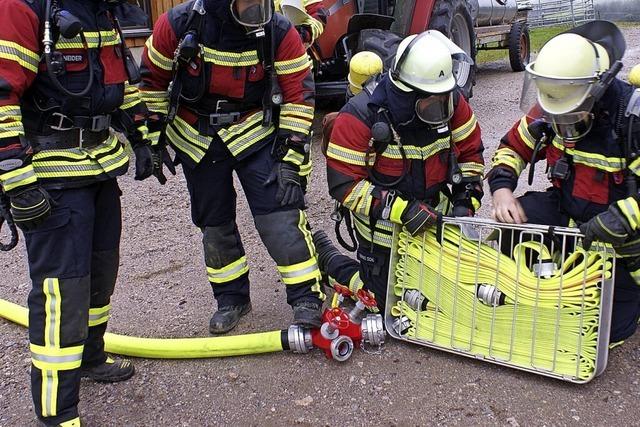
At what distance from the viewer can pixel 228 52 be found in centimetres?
307

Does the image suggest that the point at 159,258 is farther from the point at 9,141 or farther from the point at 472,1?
the point at 472,1

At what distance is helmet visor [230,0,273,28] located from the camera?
2.92 m

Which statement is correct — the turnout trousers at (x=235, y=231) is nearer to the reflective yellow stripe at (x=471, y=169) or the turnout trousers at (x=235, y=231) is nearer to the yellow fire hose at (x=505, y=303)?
the yellow fire hose at (x=505, y=303)

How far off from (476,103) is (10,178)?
303 inches

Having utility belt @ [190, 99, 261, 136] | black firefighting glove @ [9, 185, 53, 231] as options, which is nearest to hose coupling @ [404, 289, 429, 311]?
→ utility belt @ [190, 99, 261, 136]

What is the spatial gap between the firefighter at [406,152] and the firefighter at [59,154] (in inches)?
44.1

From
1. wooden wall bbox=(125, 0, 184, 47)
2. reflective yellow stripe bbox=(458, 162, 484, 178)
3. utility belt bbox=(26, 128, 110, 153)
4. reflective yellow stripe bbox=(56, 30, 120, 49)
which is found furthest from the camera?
wooden wall bbox=(125, 0, 184, 47)

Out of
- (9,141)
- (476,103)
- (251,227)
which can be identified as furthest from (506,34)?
(9,141)

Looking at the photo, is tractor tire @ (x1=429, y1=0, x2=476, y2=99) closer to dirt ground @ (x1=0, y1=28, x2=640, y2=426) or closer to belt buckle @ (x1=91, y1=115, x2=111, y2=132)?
dirt ground @ (x1=0, y1=28, x2=640, y2=426)

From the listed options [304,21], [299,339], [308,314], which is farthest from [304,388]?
[304,21]

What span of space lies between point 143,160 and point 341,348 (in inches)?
51.7

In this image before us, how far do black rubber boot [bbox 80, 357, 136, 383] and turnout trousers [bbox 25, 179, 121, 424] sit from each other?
0.40m

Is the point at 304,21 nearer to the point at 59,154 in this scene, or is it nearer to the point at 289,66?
the point at 289,66

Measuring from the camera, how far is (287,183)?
3158mm
